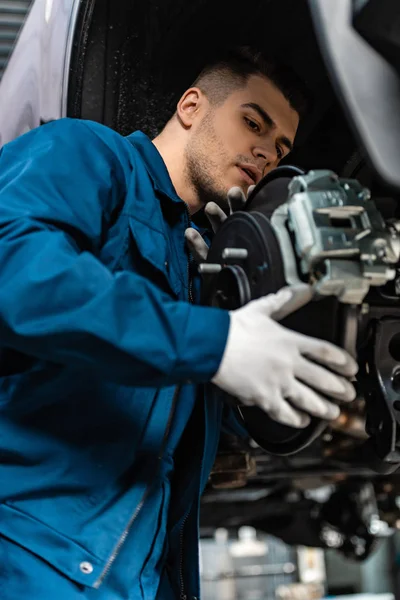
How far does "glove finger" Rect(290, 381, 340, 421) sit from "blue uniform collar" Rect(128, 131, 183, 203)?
1.41 feet

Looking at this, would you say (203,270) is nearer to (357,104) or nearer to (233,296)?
(233,296)

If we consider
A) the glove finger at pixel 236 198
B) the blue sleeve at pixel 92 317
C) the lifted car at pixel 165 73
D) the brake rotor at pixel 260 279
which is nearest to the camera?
the blue sleeve at pixel 92 317

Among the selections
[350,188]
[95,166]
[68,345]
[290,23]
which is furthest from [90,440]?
[290,23]

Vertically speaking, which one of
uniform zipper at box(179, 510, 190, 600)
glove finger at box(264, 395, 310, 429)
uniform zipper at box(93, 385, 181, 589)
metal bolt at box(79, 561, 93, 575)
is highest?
glove finger at box(264, 395, 310, 429)

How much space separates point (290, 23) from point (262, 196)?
461 mm

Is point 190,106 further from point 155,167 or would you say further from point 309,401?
point 309,401

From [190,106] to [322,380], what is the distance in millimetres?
684

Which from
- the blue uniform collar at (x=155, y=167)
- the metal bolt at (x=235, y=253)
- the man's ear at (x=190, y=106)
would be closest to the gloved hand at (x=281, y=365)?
the metal bolt at (x=235, y=253)

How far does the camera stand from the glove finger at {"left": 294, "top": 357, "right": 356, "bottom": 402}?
0.81m

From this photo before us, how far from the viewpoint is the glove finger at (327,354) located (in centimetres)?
81

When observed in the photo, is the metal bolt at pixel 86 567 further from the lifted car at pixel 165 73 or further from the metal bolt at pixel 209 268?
the metal bolt at pixel 209 268

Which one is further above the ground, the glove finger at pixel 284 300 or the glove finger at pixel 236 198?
the glove finger at pixel 284 300

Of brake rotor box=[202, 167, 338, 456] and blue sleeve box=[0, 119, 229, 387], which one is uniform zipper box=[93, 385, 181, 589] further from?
blue sleeve box=[0, 119, 229, 387]

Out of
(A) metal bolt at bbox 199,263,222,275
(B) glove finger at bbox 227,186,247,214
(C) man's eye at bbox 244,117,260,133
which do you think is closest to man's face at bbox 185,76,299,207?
(C) man's eye at bbox 244,117,260,133
